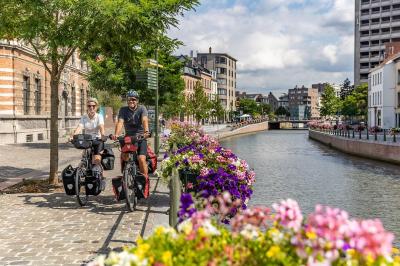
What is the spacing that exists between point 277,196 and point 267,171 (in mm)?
8468

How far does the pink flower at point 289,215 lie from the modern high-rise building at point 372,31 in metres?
121

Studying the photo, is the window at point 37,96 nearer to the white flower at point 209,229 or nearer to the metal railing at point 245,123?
the white flower at point 209,229

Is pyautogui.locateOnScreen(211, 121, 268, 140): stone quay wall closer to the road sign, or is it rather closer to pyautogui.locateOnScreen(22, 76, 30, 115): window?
pyautogui.locateOnScreen(22, 76, 30, 115): window

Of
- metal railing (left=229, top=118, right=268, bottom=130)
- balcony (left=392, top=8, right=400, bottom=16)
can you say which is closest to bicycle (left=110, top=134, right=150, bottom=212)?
metal railing (left=229, top=118, right=268, bottom=130)

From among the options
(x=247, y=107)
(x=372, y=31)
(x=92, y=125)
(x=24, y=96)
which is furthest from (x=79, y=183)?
(x=247, y=107)

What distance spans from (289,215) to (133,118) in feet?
21.2

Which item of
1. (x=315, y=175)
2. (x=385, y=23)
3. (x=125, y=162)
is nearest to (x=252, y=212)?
(x=125, y=162)

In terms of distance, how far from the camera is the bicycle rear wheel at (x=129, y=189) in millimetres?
8469

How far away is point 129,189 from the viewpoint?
8742 mm

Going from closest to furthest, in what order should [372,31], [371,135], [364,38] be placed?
[371,135], [372,31], [364,38]

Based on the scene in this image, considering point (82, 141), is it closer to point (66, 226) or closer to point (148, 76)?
point (66, 226)

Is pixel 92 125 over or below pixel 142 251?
over

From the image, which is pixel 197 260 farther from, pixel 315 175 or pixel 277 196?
pixel 315 175

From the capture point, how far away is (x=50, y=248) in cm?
630
